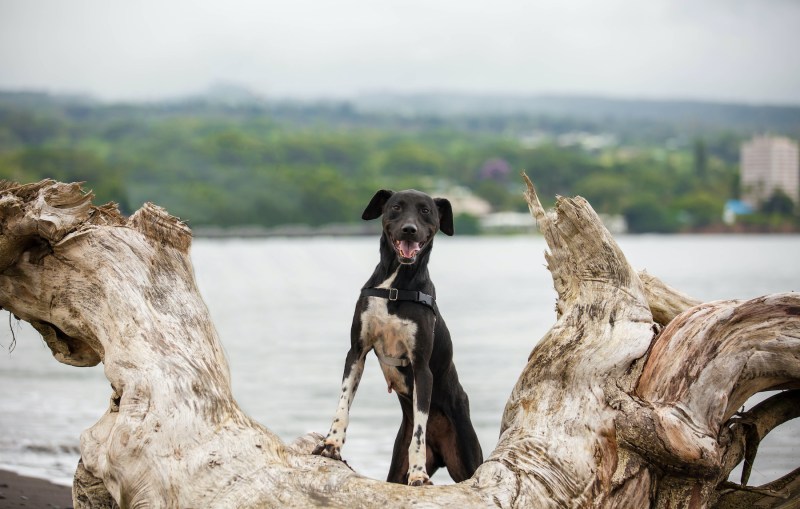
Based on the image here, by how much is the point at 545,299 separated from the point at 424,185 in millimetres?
92704

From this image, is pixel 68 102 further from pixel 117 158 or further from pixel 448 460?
pixel 448 460

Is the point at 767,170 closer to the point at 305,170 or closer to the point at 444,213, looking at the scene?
the point at 305,170

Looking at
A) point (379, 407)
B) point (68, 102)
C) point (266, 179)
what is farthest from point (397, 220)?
point (68, 102)

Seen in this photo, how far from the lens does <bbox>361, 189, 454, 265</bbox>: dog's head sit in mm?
5660

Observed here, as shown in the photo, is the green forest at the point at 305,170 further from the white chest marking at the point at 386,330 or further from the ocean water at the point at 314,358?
the white chest marking at the point at 386,330

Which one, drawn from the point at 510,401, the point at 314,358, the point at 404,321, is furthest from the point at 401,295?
the point at 314,358

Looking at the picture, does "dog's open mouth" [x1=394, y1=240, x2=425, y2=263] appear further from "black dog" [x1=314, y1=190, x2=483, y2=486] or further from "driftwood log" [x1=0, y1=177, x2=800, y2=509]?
"driftwood log" [x1=0, y1=177, x2=800, y2=509]

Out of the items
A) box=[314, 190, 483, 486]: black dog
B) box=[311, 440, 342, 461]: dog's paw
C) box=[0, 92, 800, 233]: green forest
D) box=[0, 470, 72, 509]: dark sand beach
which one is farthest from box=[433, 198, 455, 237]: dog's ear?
box=[0, 92, 800, 233]: green forest

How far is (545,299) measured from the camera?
41594 millimetres

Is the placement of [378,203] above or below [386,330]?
above

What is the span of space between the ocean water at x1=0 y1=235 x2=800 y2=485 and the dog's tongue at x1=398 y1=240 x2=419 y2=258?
300cm

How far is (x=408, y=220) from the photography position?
569cm

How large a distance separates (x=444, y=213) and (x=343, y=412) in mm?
1337

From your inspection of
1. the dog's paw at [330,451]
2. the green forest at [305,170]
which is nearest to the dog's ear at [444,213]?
the dog's paw at [330,451]
